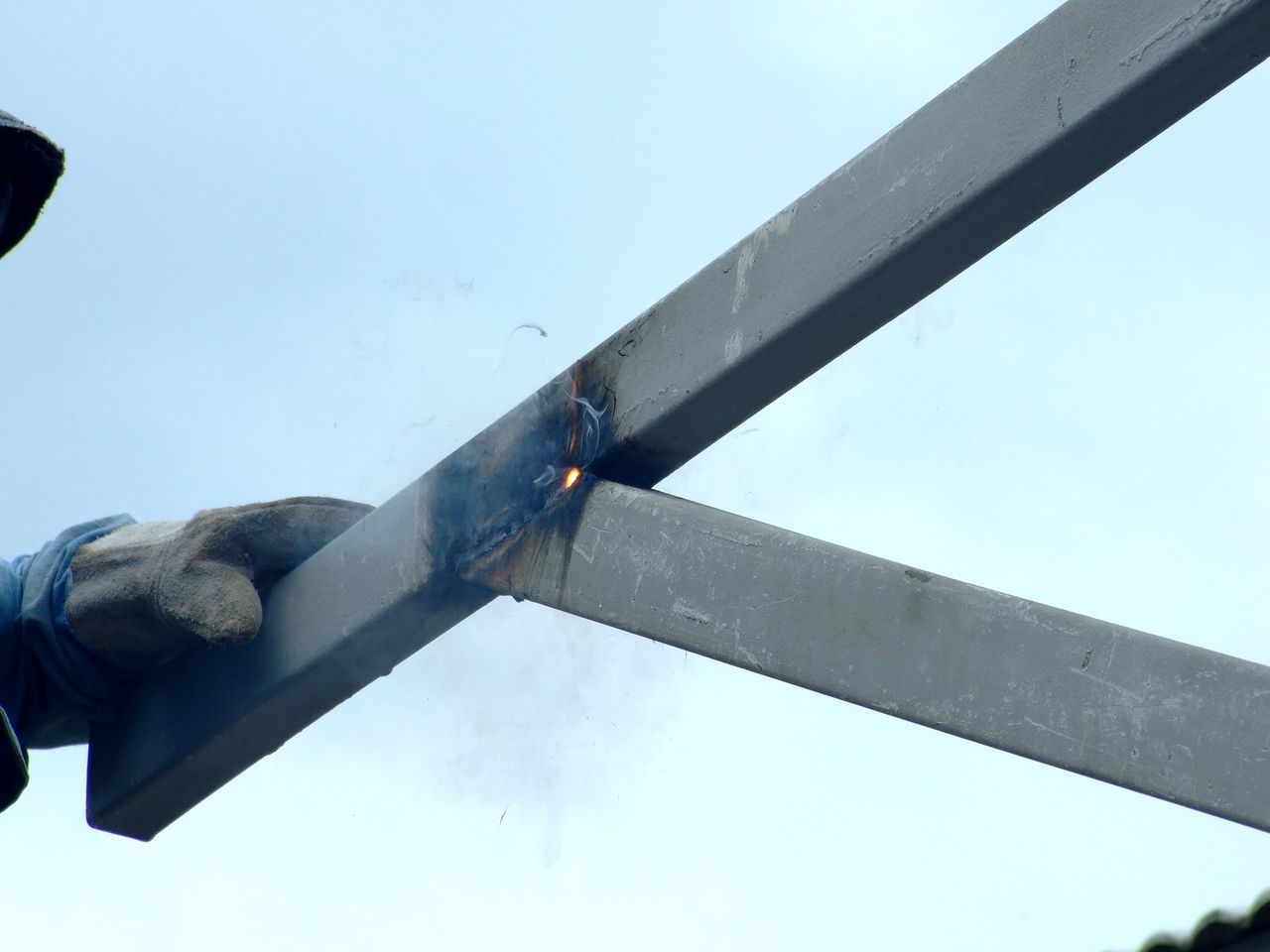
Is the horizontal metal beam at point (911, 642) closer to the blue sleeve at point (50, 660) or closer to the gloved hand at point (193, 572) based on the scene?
the gloved hand at point (193, 572)

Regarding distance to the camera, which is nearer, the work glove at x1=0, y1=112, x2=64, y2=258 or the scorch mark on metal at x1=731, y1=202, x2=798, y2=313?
the scorch mark on metal at x1=731, y1=202, x2=798, y2=313

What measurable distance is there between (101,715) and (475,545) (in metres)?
0.86

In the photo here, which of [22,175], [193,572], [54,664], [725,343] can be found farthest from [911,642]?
[22,175]

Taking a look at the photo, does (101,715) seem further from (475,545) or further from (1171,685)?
(1171,685)

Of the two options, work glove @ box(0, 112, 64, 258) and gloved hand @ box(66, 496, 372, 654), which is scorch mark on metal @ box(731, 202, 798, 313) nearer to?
gloved hand @ box(66, 496, 372, 654)

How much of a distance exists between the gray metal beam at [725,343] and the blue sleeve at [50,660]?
0.22 feet

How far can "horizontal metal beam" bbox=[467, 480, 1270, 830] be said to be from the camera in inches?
66.9

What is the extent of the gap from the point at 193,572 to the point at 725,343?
2.92 feet

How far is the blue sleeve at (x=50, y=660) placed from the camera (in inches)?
105

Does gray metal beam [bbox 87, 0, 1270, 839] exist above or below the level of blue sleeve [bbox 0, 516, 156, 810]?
above

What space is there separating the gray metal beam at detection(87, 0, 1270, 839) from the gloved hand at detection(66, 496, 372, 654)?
0.07 m

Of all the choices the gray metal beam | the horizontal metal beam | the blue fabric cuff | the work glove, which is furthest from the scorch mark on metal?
the work glove

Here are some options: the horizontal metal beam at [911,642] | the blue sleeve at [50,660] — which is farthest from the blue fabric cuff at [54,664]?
the horizontal metal beam at [911,642]

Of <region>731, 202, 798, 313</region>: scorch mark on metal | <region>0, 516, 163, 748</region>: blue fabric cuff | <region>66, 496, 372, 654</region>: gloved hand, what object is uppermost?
<region>731, 202, 798, 313</region>: scorch mark on metal
